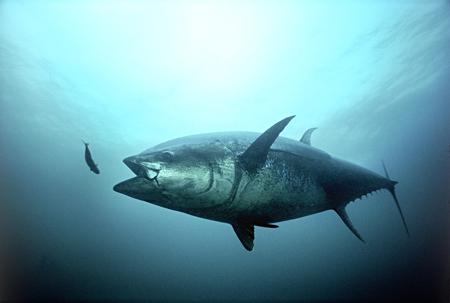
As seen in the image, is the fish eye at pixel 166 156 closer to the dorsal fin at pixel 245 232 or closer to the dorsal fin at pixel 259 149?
the dorsal fin at pixel 259 149

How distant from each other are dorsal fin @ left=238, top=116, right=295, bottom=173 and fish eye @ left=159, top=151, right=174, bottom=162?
56 cm

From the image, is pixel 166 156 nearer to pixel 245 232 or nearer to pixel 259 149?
pixel 259 149

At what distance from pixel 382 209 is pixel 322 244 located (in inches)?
1278

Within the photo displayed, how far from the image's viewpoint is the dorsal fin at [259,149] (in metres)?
2.01

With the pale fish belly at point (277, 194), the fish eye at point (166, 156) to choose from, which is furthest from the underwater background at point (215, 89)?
the fish eye at point (166, 156)

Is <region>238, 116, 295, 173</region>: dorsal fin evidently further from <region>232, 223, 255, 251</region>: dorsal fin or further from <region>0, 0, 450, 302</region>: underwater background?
<region>0, 0, 450, 302</region>: underwater background

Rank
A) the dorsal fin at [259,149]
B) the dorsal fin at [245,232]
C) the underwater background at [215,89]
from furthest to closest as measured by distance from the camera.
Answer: the underwater background at [215,89], the dorsal fin at [245,232], the dorsal fin at [259,149]

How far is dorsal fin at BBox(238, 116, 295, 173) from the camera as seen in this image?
6.59ft

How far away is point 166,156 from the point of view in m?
1.87

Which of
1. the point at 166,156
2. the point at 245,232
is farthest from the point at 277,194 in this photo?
the point at 166,156

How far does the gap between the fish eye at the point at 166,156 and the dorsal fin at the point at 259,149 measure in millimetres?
555

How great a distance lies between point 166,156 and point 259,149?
70 cm

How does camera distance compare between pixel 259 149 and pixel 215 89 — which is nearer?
pixel 259 149

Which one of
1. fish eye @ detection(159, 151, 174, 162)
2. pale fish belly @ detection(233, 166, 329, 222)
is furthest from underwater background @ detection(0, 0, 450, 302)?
fish eye @ detection(159, 151, 174, 162)
